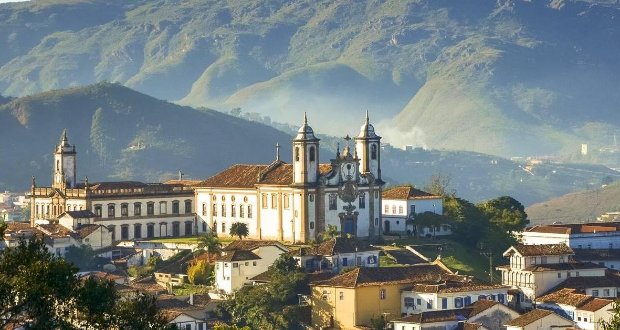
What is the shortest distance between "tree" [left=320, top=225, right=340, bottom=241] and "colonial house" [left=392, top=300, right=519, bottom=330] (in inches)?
667

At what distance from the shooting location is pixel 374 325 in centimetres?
8319

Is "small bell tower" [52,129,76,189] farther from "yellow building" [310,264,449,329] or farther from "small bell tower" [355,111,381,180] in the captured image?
"yellow building" [310,264,449,329]

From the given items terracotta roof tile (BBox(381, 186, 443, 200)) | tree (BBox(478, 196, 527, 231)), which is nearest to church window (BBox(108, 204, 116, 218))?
terracotta roof tile (BBox(381, 186, 443, 200))

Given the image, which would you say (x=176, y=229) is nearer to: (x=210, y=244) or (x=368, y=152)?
(x=368, y=152)

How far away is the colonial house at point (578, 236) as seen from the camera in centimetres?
10556

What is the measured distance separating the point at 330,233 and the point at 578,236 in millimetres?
15497

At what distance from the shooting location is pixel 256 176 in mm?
108188

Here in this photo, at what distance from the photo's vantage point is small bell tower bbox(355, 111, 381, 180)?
107m

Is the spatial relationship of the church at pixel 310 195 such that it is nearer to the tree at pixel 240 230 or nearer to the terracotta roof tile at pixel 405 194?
the tree at pixel 240 230

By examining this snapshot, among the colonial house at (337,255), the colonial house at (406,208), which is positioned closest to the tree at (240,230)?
the colonial house at (406,208)

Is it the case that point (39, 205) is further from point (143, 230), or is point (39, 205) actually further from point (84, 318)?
point (84, 318)

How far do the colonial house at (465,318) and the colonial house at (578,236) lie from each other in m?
21.4

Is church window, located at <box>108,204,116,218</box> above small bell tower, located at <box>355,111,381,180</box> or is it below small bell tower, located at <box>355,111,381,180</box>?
below

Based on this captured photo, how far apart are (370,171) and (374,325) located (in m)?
25.1
